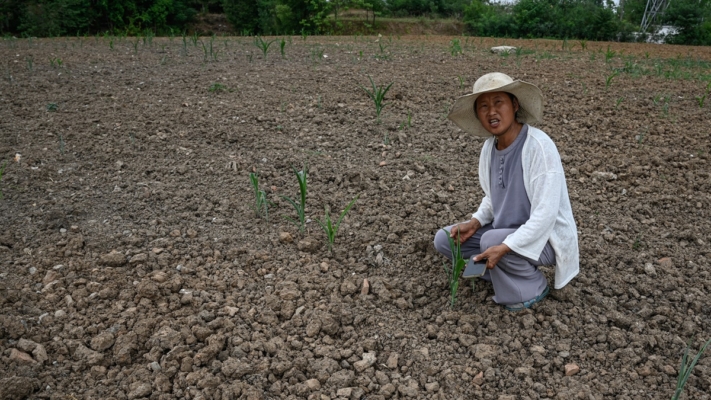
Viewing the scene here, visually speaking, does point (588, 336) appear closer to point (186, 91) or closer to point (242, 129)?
point (242, 129)

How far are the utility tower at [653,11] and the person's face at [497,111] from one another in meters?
18.8

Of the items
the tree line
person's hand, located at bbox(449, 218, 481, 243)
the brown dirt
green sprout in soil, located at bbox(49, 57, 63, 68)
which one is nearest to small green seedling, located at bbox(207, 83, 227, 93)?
the brown dirt

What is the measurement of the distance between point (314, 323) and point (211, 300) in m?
0.50

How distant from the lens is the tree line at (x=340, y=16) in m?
16.7

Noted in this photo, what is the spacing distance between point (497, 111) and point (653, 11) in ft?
69.7

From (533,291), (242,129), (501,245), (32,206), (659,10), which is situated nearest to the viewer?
(501,245)

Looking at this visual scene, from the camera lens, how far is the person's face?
2.21m

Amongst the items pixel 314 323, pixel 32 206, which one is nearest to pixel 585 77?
pixel 314 323

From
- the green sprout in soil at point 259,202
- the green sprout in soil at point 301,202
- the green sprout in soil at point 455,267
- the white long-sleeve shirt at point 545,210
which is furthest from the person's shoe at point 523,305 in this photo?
the green sprout in soil at point 259,202

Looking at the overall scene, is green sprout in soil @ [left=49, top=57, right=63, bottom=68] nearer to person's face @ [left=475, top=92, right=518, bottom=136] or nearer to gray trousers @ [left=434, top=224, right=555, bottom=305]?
person's face @ [left=475, top=92, right=518, bottom=136]

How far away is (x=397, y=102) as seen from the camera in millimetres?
4992

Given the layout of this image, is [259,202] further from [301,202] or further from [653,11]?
[653,11]

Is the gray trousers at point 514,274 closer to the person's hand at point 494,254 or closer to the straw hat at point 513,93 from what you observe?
the person's hand at point 494,254

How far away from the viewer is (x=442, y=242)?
8.42 ft
